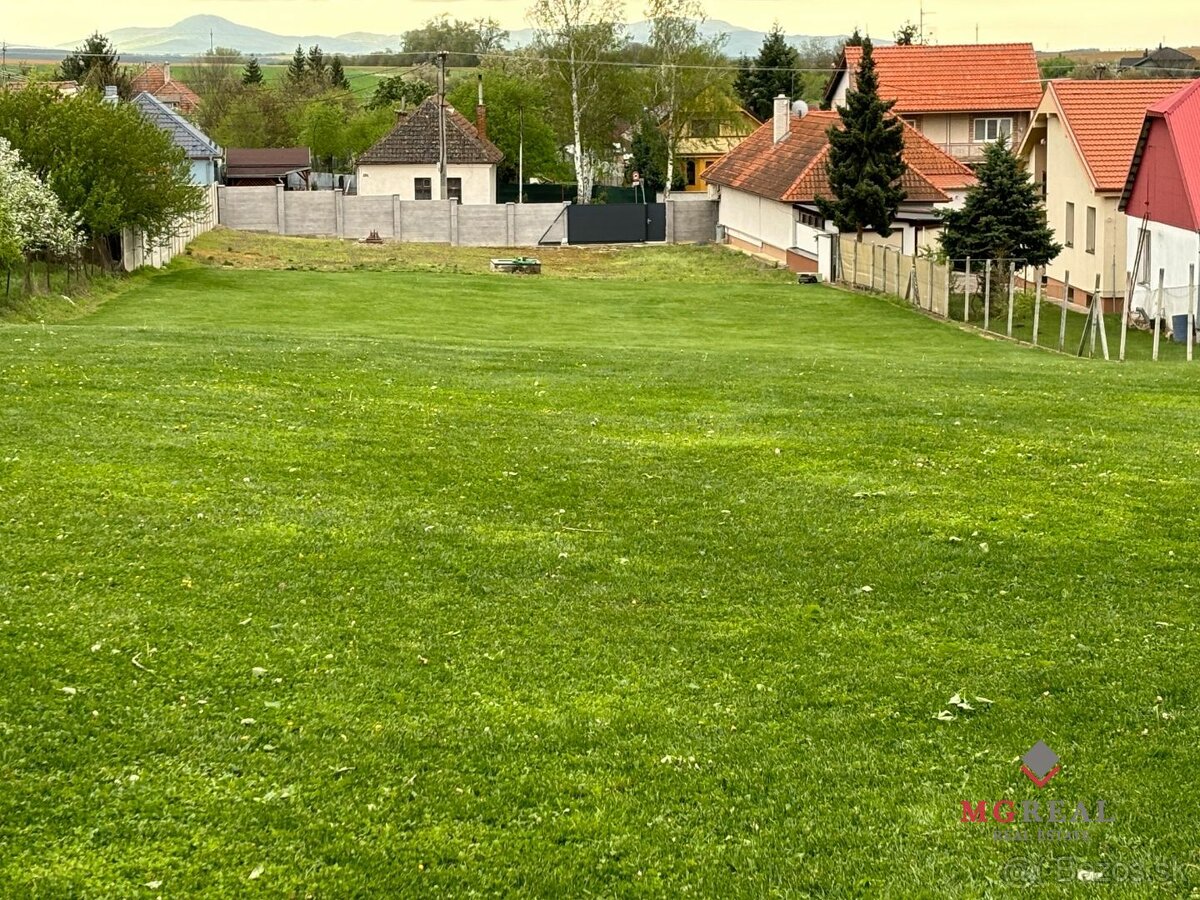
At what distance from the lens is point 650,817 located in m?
6.41

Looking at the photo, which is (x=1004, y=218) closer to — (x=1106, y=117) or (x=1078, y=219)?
(x=1078, y=219)

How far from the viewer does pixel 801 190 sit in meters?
49.4

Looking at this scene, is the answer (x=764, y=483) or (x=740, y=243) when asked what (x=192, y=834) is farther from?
(x=740, y=243)

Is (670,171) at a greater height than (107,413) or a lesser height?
greater

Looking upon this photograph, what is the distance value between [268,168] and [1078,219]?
5355 cm

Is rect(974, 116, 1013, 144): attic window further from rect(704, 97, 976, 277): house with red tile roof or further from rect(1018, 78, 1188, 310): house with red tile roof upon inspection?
rect(1018, 78, 1188, 310): house with red tile roof

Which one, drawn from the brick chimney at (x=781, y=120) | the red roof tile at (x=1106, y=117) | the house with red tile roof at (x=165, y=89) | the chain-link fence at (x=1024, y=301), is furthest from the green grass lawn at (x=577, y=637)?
the house with red tile roof at (x=165, y=89)

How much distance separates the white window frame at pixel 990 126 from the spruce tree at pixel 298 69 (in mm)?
57530

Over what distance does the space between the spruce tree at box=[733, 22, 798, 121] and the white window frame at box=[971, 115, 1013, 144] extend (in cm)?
3311

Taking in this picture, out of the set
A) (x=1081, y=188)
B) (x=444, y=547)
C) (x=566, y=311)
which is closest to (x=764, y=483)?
(x=444, y=547)

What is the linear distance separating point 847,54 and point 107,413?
52.7 m

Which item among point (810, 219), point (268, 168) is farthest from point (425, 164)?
point (810, 219)

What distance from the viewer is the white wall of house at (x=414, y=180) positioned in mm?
66562

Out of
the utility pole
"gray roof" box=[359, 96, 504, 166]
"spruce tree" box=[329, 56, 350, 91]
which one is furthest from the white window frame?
"spruce tree" box=[329, 56, 350, 91]
